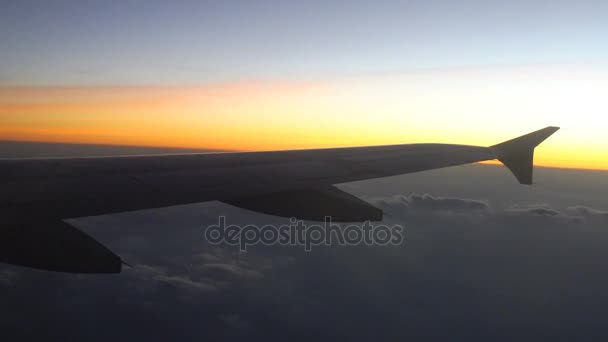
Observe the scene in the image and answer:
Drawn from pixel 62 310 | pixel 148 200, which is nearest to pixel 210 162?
pixel 148 200

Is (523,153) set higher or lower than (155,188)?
higher

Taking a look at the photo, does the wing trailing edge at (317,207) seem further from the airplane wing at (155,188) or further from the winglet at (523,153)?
the winglet at (523,153)

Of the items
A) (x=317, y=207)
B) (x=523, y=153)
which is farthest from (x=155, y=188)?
(x=523, y=153)

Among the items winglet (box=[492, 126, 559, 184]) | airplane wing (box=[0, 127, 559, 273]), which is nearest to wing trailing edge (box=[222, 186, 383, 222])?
airplane wing (box=[0, 127, 559, 273])

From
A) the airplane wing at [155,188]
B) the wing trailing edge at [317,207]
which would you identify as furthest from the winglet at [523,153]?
the wing trailing edge at [317,207]

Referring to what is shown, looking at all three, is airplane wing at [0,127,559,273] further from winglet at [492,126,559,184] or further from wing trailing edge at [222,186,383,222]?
winglet at [492,126,559,184]

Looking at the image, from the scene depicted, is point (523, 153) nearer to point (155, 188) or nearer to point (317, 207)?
point (317, 207)

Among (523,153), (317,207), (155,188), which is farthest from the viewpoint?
(523,153)
